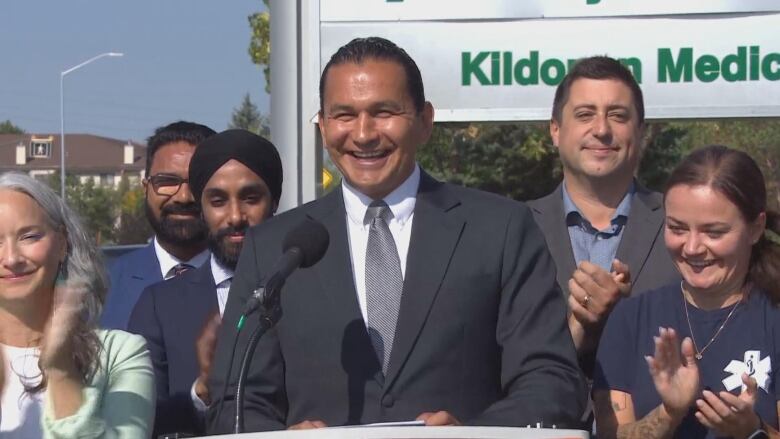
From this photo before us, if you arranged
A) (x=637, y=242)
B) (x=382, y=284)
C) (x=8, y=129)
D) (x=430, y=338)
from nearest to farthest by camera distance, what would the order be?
(x=430, y=338), (x=382, y=284), (x=637, y=242), (x=8, y=129)

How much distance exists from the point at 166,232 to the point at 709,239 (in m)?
2.55

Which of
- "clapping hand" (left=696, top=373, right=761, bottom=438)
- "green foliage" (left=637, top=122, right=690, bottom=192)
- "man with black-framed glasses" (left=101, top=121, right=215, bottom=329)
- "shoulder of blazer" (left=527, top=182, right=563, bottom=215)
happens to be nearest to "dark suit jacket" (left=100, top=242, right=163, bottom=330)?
"man with black-framed glasses" (left=101, top=121, right=215, bottom=329)

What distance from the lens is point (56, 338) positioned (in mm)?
4371

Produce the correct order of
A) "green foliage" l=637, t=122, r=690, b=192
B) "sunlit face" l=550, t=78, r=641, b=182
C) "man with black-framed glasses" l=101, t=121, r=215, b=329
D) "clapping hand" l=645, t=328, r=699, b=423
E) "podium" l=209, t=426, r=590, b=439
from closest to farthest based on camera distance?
"podium" l=209, t=426, r=590, b=439 < "clapping hand" l=645, t=328, r=699, b=423 < "sunlit face" l=550, t=78, r=641, b=182 < "man with black-framed glasses" l=101, t=121, r=215, b=329 < "green foliage" l=637, t=122, r=690, b=192

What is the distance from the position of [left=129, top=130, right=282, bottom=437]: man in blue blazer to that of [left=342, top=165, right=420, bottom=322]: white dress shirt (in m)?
0.85

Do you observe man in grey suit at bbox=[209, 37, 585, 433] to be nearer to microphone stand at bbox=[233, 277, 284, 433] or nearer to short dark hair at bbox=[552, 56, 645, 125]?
microphone stand at bbox=[233, 277, 284, 433]

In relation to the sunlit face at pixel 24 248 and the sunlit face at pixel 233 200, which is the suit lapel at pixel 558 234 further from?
the sunlit face at pixel 24 248

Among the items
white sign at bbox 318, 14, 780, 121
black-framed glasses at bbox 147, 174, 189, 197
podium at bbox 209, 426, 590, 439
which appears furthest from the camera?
white sign at bbox 318, 14, 780, 121

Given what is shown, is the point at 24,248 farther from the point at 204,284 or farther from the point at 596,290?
the point at 596,290

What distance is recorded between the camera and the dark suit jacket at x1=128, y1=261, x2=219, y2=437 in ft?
16.8

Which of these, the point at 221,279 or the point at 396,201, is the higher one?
the point at 396,201

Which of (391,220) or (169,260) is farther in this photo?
(169,260)

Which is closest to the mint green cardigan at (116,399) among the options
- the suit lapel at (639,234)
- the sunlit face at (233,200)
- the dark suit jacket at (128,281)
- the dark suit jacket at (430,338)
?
the dark suit jacket at (430,338)

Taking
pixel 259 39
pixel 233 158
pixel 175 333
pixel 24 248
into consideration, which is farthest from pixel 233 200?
pixel 259 39
